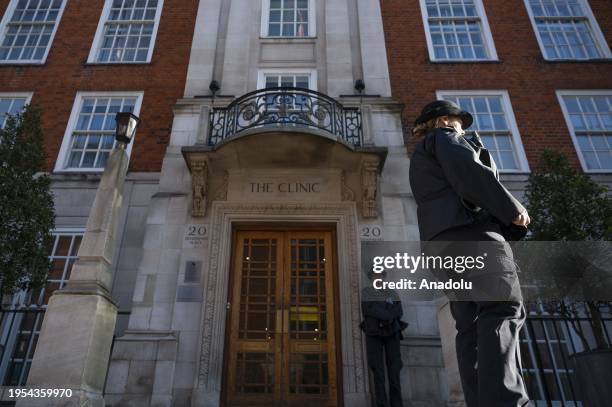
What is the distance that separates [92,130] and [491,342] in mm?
11863

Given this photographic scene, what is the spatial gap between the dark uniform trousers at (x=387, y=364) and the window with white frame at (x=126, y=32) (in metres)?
11.0

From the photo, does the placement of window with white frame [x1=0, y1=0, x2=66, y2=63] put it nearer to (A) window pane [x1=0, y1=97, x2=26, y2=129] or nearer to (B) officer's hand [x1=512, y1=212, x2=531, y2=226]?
(A) window pane [x1=0, y1=97, x2=26, y2=129]

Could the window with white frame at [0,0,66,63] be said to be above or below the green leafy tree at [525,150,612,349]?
above

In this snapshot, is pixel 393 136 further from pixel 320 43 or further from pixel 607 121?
pixel 607 121

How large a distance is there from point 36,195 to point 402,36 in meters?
10.9

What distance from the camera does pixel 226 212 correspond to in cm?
887

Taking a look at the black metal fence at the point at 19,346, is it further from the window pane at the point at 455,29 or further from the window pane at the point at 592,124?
the window pane at the point at 592,124

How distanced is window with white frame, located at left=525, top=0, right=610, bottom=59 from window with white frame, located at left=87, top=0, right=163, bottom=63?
12.3 metres

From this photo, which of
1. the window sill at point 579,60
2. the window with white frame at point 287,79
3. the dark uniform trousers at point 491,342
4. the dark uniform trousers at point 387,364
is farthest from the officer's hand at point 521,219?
the window sill at point 579,60

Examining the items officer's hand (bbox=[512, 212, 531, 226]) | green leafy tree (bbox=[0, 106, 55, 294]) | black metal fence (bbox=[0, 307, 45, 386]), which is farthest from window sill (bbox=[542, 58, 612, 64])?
black metal fence (bbox=[0, 307, 45, 386])

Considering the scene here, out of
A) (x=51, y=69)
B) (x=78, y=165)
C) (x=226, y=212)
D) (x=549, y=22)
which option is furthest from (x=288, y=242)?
(x=549, y=22)

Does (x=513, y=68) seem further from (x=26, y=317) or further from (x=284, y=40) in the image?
(x=26, y=317)

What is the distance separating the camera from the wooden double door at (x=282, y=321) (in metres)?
7.49

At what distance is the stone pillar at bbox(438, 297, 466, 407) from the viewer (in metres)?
5.05
